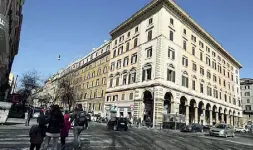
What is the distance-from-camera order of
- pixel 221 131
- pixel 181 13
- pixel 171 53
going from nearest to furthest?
pixel 221 131 → pixel 171 53 → pixel 181 13

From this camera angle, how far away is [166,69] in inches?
1305

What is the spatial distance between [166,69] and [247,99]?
2556 inches

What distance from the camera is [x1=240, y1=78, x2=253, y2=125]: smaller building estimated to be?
7856 centimetres

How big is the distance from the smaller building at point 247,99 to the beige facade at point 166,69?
35554 mm

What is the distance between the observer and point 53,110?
6781 millimetres


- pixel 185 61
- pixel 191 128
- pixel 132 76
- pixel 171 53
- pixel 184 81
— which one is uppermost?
pixel 171 53

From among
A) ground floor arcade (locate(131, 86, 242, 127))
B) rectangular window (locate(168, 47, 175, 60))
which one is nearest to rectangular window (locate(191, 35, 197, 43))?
rectangular window (locate(168, 47, 175, 60))

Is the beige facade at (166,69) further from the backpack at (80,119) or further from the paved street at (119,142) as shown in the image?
the backpack at (80,119)

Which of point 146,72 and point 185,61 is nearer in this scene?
point 146,72

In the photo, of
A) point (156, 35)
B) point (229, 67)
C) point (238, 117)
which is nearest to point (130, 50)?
point (156, 35)

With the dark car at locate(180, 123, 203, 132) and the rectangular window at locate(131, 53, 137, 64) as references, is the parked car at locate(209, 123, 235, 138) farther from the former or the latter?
the rectangular window at locate(131, 53, 137, 64)

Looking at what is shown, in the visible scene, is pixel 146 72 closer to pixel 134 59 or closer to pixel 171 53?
pixel 134 59

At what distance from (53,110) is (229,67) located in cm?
5998

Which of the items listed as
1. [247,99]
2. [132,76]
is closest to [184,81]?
[132,76]
